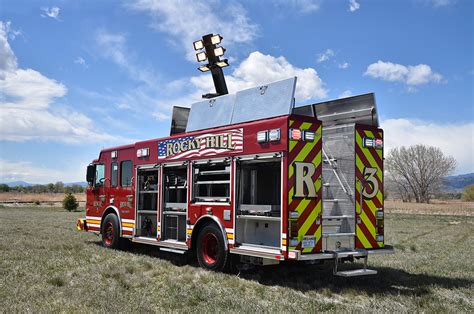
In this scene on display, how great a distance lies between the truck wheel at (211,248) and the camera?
9.20 m

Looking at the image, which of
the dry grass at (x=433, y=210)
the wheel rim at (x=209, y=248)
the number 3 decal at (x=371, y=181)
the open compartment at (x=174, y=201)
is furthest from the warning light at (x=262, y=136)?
the dry grass at (x=433, y=210)

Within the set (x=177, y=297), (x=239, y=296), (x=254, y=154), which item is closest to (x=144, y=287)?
(x=177, y=297)

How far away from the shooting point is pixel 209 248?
9797 millimetres

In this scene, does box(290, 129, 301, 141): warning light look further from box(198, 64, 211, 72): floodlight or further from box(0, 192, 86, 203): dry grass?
box(0, 192, 86, 203): dry grass

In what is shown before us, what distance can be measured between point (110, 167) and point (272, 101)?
21.0 ft

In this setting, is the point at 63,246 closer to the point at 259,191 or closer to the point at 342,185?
the point at 259,191

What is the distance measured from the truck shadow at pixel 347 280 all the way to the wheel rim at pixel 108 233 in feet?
11.5

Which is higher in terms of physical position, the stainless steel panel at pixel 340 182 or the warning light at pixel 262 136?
the warning light at pixel 262 136

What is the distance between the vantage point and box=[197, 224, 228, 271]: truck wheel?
9.20 m

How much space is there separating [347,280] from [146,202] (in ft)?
18.1

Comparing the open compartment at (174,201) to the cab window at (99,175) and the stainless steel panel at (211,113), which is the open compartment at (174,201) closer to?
the stainless steel panel at (211,113)

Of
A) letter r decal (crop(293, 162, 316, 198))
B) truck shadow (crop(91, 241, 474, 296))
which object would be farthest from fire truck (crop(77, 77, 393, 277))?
truck shadow (crop(91, 241, 474, 296))

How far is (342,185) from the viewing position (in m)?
9.14

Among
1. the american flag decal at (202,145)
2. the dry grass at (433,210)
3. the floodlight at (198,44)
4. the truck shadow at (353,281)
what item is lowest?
the dry grass at (433,210)
